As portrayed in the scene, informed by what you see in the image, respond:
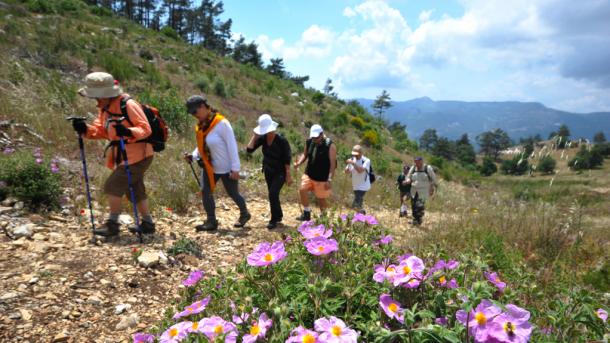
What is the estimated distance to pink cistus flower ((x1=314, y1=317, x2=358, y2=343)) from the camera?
107 cm

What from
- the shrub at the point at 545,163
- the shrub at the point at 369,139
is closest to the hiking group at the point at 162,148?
the shrub at the point at 545,163

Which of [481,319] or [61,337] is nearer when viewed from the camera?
[481,319]

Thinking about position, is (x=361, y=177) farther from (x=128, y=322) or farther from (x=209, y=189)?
(x=128, y=322)

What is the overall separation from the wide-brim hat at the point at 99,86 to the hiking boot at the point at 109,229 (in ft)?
4.32

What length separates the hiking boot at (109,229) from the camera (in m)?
3.63

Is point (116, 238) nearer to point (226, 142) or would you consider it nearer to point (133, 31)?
point (226, 142)

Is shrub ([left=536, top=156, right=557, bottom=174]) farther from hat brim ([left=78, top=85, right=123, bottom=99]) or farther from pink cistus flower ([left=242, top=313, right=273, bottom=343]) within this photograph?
hat brim ([left=78, top=85, right=123, bottom=99])

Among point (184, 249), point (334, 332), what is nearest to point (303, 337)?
point (334, 332)

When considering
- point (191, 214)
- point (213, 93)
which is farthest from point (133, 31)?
point (191, 214)

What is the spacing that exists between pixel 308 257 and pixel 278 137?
307cm

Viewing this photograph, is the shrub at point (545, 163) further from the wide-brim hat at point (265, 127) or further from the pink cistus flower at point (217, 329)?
the pink cistus flower at point (217, 329)

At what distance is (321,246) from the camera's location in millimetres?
1497

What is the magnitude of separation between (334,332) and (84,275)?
2.60 meters

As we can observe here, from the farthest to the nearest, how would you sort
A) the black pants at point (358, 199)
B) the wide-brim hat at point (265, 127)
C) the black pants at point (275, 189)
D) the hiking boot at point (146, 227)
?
1. the black pants at point (358, 199)
2. the black pants at point (275, 189)
3. the wide-brim hat at point (265, 127)
4. the hiking boot at point (146, 227)
